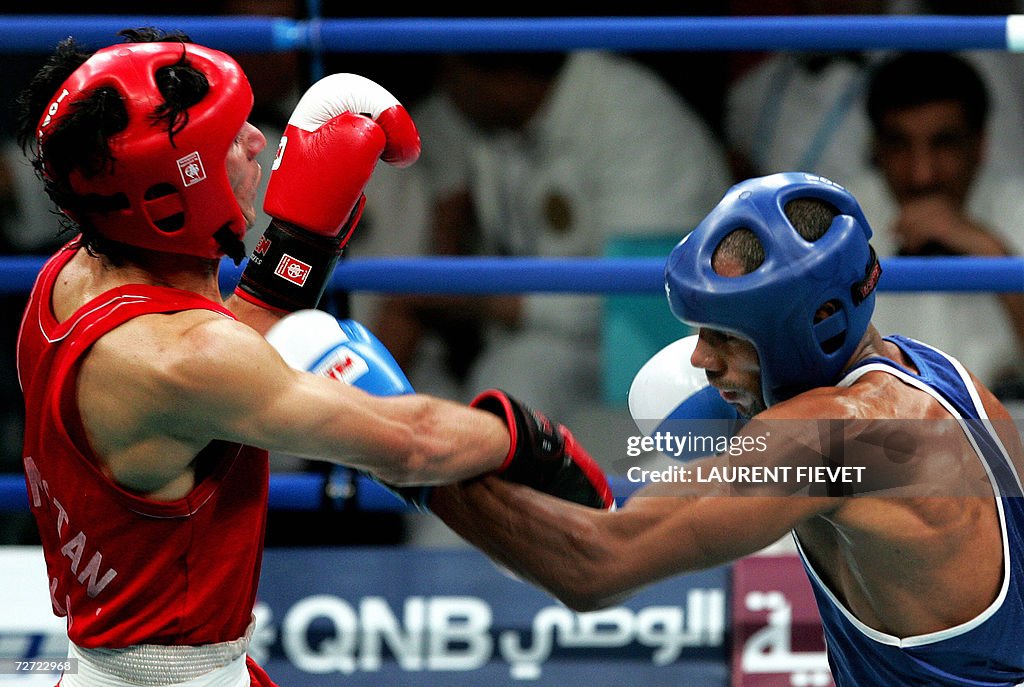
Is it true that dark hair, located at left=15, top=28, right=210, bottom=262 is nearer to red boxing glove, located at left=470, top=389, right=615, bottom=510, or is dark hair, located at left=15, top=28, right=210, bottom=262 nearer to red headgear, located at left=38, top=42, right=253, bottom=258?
red headgear, located at left=38, top=42, right=253, bottom=258

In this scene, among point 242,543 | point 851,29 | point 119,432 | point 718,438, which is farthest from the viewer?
point 851,29

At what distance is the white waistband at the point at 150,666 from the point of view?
196 centimetres

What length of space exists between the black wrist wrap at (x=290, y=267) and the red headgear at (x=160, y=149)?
0.33m

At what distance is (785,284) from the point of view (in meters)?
1.92

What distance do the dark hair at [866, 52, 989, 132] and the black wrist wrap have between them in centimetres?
217

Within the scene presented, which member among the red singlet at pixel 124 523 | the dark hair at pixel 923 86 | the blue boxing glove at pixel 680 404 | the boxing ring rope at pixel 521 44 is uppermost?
the dark hair at pixel 923 86

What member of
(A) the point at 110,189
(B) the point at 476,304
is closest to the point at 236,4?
(B) the point at 476,304

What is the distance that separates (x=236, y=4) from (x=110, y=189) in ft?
7.41

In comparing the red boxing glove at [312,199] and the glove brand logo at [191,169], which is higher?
the red boxing glove at [312,199]

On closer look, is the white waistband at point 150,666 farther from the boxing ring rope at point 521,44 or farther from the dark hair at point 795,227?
the boxing ring rope at point 521,44

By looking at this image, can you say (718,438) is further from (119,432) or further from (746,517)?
(119,432)

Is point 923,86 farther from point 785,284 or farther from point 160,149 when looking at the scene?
point 160,149

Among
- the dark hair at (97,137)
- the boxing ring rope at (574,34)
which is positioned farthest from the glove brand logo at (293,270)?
the boxing ring rope at (574,34)

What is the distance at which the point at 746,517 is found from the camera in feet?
6.23
